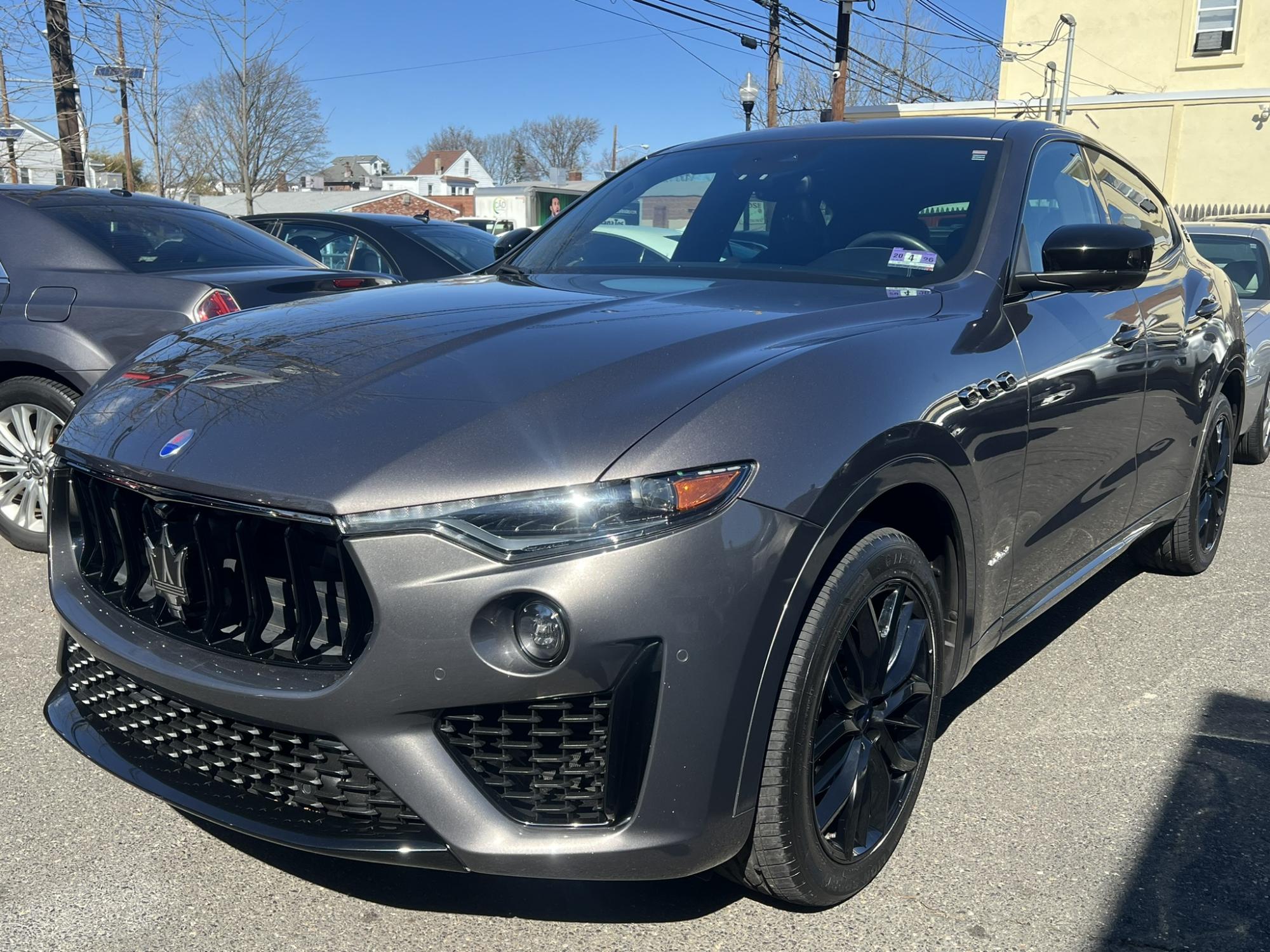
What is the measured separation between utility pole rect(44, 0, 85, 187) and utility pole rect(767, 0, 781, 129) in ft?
42.9

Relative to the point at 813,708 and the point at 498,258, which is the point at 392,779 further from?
the point at 498,258

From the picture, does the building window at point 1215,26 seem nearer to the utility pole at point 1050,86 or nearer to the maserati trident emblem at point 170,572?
the utility pole at point 1050,86

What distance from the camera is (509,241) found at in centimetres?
429

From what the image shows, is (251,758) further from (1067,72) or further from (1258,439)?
(1067,72)

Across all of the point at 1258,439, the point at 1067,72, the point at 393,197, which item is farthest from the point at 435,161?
the point at 1258,439

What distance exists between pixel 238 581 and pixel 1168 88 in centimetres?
2804

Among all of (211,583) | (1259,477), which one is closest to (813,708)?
(211,583)

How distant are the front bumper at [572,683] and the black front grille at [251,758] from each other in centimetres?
5

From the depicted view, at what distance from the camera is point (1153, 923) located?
245 cm

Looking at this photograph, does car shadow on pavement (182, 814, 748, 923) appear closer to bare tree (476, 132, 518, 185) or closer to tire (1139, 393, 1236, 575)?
tire (1139, 393, 1236, 575)

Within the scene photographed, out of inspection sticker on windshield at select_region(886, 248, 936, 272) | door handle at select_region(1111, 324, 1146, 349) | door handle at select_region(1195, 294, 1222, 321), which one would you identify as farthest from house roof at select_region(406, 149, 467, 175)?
inspection sticker on windshield at select_region(886, 248, 936, 272)

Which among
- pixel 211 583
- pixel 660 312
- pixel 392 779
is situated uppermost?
pixel 660 312

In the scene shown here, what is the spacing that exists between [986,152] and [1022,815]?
1.88 metres

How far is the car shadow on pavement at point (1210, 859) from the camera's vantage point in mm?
2414
